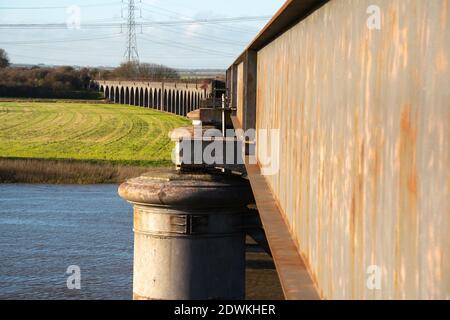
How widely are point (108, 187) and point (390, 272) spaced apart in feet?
138

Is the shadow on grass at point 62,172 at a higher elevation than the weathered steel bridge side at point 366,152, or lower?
lower

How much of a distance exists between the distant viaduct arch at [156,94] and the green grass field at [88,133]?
149 cm

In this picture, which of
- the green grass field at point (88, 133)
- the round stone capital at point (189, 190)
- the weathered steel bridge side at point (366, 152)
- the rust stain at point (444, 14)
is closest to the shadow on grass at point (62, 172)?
the green grass field at point (88, 133)

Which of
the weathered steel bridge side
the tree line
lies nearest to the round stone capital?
the weathered steel bridge side

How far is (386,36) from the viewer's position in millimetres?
3123

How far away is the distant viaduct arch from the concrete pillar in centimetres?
3223

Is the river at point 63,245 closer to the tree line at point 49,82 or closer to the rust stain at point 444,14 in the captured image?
the rust stain at point 444,14

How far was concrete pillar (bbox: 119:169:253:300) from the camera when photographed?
12.1 meters

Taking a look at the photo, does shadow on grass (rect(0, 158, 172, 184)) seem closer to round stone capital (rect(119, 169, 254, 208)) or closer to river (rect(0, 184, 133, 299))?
river (rect(0, 184, 133, 299))

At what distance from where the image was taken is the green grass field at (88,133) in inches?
2283

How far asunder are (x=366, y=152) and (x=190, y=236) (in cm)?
880
